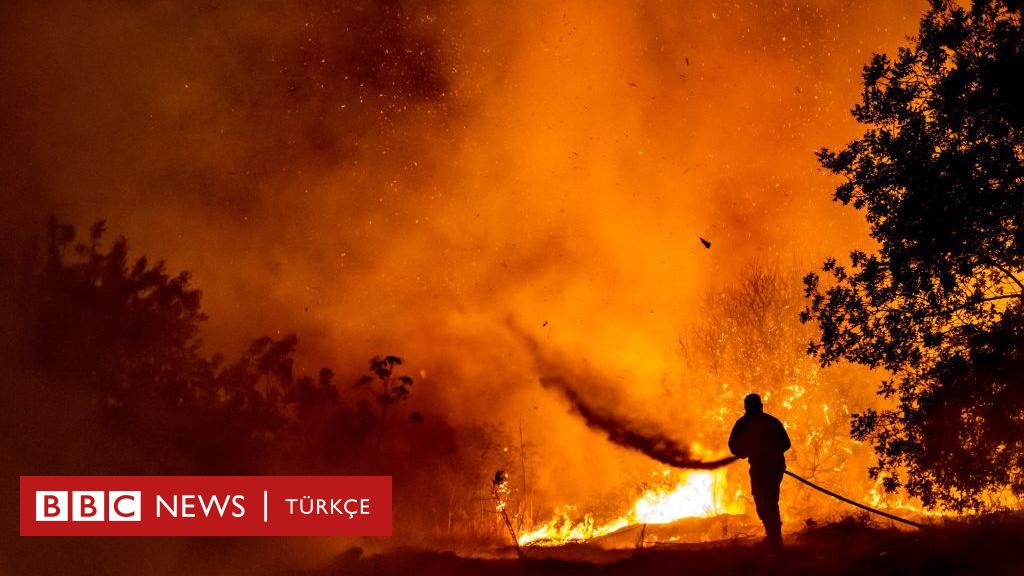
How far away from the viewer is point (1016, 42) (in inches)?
393

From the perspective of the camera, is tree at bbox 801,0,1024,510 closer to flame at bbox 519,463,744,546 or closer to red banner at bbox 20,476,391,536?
red banner at bbox 20,476,391,536

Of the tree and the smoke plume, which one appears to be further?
the smoke plume

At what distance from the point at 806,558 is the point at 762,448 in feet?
5.74

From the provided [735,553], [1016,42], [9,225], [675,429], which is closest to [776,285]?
[675,429]

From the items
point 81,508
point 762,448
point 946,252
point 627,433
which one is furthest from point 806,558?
point 627,433

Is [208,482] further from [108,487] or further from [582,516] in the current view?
[582,516]

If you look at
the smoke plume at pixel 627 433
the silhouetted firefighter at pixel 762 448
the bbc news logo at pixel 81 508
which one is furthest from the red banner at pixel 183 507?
the silhouetted firefighter at pixel 762 448

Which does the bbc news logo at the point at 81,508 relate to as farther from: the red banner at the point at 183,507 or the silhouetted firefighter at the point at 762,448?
the silhouetted firefighter at the point at 762,448

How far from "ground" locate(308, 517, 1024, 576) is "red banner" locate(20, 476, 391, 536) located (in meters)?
3.18

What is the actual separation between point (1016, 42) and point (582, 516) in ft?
84.8

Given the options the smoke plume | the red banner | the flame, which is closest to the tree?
the smoke plume

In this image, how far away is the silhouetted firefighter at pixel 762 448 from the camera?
10367 mm

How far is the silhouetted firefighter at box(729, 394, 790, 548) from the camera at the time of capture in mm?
10367

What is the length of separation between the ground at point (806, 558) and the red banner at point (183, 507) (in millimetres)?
3176
